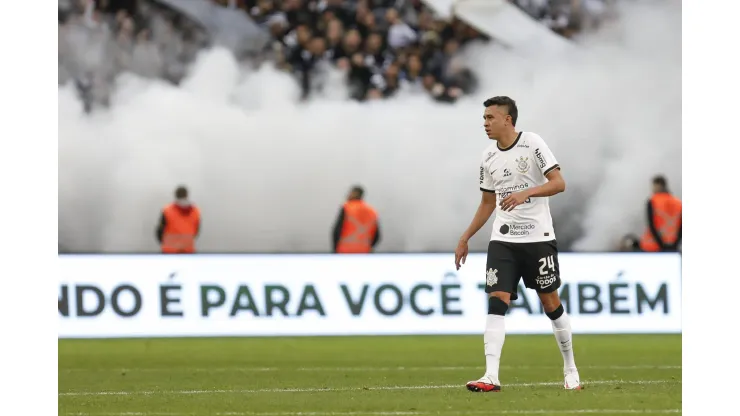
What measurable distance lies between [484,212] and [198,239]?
872cm

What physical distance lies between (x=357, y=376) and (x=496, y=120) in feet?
7.43

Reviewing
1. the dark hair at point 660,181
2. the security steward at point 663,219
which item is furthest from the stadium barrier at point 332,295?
the dark hair at point 660,181

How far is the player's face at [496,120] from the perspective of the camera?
22.7ft

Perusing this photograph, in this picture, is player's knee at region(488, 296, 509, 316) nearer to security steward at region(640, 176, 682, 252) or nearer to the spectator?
security steward at region(640, 176, 682, 252)

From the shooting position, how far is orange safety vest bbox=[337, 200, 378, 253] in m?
13.6

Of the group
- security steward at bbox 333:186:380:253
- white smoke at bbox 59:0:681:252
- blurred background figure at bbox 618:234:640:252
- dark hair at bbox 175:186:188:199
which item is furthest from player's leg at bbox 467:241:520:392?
blurred background figure at bbox 618:234:640:252

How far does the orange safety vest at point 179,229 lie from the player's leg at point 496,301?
7.11 m

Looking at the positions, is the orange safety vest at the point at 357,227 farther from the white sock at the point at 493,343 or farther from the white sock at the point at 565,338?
the white sock at the point at 493,343

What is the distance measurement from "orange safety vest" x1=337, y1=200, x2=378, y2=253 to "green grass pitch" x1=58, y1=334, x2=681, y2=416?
6.36 feet

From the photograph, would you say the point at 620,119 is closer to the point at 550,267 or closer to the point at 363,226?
the point at 363,226

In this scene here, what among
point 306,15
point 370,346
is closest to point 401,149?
point 306,15

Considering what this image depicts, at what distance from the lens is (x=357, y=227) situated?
13.6 m

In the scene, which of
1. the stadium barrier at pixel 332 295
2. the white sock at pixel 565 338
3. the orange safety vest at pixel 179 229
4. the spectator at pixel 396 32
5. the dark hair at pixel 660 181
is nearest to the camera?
the white sock at pixel 565 338

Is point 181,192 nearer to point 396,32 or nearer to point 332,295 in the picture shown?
point 332,295
